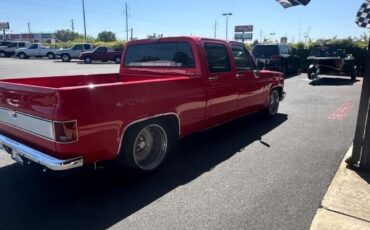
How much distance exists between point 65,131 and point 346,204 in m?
3.09

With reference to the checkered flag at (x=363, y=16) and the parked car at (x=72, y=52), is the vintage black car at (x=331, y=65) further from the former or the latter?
the parked car at (x=72, y=52)

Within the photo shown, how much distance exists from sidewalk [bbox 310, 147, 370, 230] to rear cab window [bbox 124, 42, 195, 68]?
263 cm

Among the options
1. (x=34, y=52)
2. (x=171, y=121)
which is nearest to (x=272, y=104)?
(x=171, y=121)

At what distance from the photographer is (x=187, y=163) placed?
16.2 ft

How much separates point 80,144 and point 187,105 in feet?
6.01

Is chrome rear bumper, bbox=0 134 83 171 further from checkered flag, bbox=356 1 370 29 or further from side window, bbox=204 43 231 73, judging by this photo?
checkered flag, bbox=356 1 370 29

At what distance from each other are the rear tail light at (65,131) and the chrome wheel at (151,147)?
118 centimetres

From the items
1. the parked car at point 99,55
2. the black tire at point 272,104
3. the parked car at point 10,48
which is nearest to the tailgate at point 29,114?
the black tire at point 272,104

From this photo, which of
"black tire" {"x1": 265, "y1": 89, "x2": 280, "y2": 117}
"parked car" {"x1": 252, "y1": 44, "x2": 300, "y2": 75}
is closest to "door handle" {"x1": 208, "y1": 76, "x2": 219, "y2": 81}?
"black tire" {"x1": 265, "y1": 89, "x2": 280, "y2": 117}

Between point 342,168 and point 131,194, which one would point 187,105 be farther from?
point 342,168

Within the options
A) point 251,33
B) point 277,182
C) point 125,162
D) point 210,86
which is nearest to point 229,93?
point 210,86

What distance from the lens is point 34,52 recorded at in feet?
130

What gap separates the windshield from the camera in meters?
18.2

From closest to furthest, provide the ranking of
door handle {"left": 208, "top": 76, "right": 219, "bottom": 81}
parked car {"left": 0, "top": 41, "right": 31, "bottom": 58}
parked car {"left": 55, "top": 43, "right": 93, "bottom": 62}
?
door handle {"left": 208, "top": 76, "right": 219, "bottom": 81} < parked car {"left": 55, "top": 43, "right": 93, "bottom": 62} < parked car {"left": 0, "top": 41, "right": 31, "bottom": 58}
